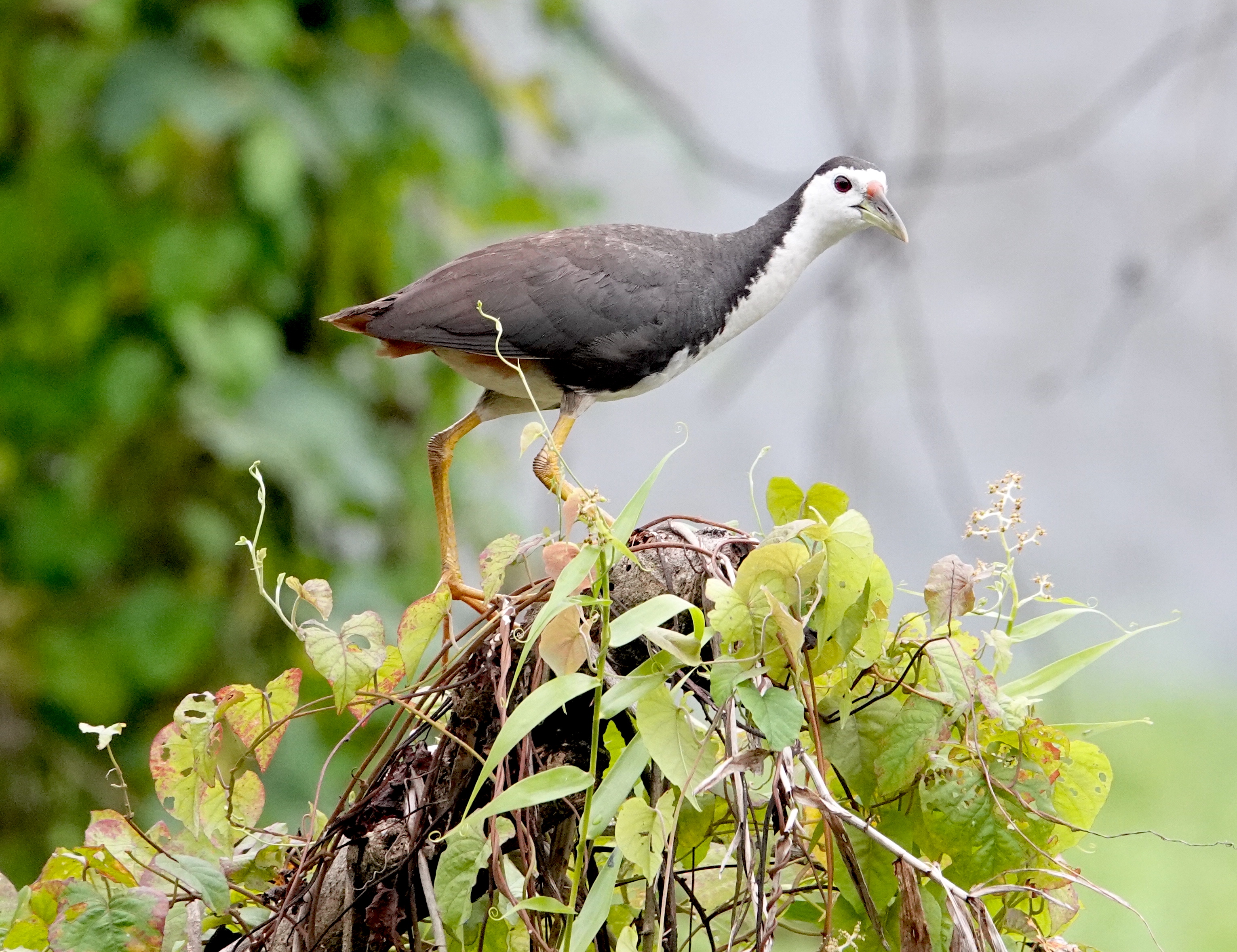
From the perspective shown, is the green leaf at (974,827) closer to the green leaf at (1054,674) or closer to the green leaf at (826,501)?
the green leaf at (1054,674)

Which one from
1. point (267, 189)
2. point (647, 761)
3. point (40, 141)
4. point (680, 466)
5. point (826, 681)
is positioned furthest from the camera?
point (680, 466)

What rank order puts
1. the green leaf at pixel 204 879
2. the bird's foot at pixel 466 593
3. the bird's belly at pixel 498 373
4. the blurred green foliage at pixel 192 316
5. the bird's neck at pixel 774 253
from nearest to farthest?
the green leaf at pixel 204 879, the bird's foot at pixel 466 593, the bird's belly at pixel 498 373, the bird's neck at pixel 774 253, the blurred green foliage at pixel 192 316

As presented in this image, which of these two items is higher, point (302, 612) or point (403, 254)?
point (403, 254)

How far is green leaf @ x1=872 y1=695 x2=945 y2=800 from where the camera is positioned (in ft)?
2.97

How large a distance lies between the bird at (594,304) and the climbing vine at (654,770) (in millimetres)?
446

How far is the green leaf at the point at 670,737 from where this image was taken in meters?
0.80

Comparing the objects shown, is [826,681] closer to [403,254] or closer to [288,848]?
[288,848]


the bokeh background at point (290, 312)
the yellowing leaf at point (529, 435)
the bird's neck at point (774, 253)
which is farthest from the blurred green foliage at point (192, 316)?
the yellowing leaf at point (529, 435)

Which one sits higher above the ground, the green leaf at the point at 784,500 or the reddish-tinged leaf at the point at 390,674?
the green leaf at the point at 784,500

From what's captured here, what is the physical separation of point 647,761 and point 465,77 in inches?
78.0

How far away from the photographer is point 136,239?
244cm

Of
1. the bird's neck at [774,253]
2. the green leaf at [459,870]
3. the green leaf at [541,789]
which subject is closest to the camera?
the green leaf at [541,789]

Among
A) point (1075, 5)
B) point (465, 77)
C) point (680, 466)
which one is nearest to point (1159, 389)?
point (1075, 5)

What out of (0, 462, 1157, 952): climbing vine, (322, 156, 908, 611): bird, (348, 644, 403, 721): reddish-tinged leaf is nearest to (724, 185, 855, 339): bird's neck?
(322, 156, 908, 611): bird
